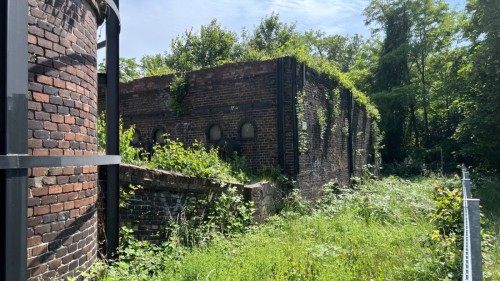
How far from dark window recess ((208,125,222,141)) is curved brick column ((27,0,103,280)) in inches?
266

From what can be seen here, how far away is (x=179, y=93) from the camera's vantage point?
11453 millimetres

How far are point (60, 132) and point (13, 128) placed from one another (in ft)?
2.17

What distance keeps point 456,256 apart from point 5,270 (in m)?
5.05

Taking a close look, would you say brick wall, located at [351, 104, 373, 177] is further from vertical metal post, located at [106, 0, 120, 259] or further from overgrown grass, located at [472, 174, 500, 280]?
vertical metal post, located at [106, 0, 120, 259]

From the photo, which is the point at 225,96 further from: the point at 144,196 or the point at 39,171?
the point at 39,171

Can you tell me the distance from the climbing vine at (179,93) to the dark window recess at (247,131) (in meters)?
2.22

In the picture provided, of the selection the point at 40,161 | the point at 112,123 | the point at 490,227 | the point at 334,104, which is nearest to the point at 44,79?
the point at 40,161

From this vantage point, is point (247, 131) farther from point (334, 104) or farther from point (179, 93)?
point (334, 104)

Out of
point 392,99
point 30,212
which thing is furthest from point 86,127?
point 392,99

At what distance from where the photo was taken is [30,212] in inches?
125

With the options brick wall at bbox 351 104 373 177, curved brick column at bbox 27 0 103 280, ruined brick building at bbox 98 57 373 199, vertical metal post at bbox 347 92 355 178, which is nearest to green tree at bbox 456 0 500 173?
brick wall at bbox 351 104 373 177

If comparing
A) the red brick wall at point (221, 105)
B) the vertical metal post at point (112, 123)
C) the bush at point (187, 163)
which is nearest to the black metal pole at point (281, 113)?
the red brick wall at point (221, 105)

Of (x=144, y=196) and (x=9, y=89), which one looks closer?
(x=9, y=89)

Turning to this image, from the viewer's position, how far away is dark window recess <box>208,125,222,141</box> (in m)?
11.0
